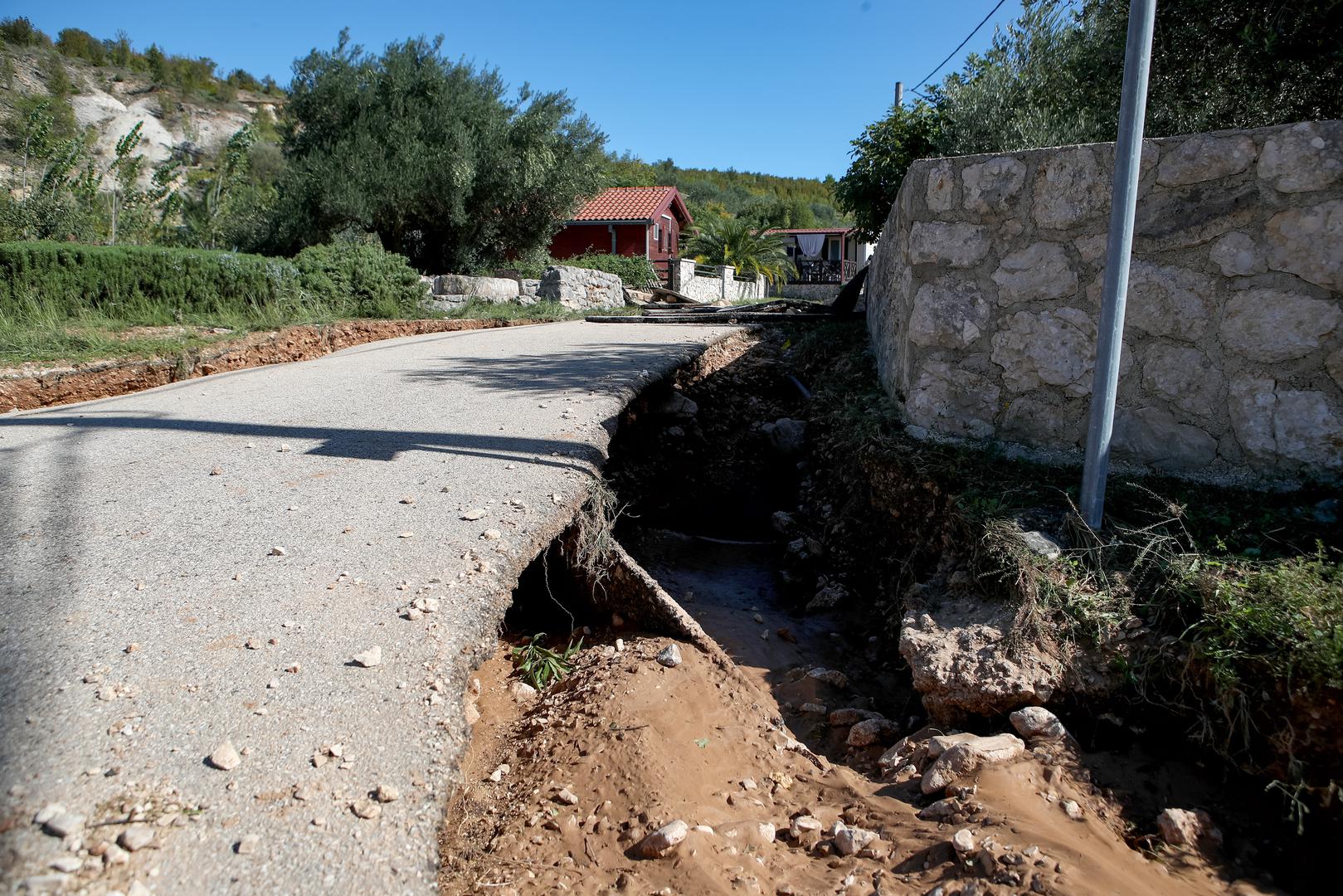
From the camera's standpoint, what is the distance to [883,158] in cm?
1286

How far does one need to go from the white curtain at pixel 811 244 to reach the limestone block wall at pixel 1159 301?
43548 mm

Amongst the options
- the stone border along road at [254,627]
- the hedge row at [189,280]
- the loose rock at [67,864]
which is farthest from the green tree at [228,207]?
the loose rock at [67,864]

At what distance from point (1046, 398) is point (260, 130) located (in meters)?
42.8

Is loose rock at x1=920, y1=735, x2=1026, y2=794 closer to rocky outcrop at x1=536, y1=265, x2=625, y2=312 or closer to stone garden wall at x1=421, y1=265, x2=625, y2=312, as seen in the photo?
stone garden wall at x1=421, y1=265, x2=625, y2=312

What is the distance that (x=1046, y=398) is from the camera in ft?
12.5

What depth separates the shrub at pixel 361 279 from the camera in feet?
37.3

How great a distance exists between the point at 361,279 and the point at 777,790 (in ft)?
37.4

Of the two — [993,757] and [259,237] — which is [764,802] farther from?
[259,237]

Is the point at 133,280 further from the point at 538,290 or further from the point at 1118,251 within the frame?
the point at 1118,251

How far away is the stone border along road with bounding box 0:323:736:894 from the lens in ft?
5.52

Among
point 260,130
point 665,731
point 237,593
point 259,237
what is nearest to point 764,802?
point 665,731

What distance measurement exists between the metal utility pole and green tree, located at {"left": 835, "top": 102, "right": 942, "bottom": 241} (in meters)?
9.67

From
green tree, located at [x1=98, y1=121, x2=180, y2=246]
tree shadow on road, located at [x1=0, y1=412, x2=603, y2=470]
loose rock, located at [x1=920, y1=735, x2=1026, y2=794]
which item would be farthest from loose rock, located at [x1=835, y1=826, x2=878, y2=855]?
green tree, located at [x1=98, y1=121, x2=180, y2=246]

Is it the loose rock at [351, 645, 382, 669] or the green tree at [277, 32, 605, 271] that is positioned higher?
the green tree at [277, 32, 605, 271]
